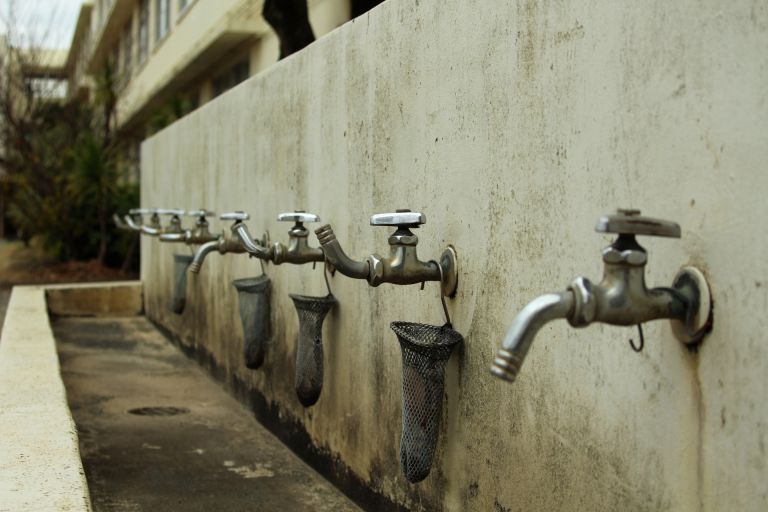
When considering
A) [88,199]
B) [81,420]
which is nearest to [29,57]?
[88,199]

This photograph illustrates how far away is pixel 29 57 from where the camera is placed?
66.2ft

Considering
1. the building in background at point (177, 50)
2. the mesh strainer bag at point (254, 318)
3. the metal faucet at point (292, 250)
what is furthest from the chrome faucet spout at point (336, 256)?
the building in background at point (177, 50)

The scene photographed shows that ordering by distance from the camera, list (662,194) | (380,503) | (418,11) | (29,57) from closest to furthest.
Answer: (662,194) < (418,11) < (380,503) < (29,57)

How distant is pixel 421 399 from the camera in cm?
290

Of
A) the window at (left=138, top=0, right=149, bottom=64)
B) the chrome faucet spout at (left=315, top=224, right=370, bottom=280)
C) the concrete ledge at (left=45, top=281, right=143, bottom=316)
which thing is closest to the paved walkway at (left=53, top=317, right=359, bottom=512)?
the chrome faucet spout at (left=315, top=224, right=370, bottom=280)

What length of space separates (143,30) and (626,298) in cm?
2448

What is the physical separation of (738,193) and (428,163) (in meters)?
1.52

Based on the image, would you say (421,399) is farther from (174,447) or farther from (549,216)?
(174,447)

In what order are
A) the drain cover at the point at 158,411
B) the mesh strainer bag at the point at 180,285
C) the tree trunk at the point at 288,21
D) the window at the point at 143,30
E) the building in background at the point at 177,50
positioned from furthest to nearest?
the window at the point at 143,30 → the building in background at the point at 177,50 → the tree trunk at the point at 288,21 → the mesh strainer bag at the point at 180,285 → the drain cover at the point at 158,411

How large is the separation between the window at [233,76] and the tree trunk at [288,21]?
5399 mm

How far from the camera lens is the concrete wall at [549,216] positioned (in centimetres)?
192

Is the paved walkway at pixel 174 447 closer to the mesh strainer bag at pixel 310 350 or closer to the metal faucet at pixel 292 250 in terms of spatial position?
the mesh strainer bag at pixel 310 350

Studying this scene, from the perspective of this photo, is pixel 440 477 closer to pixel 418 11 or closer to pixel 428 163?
pixel 428 163

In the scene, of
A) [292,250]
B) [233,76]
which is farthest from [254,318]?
[233,76]
